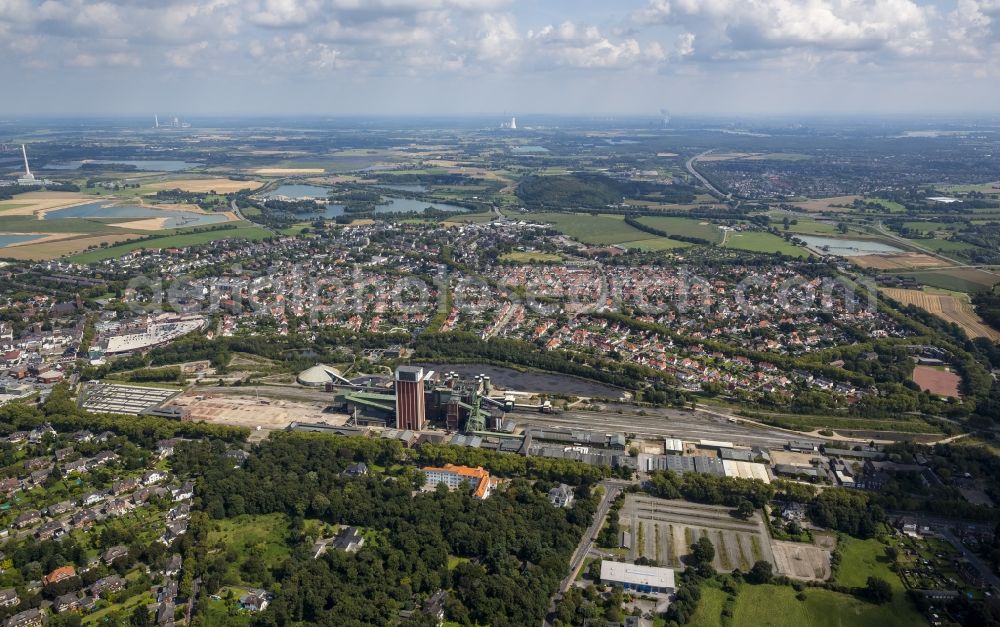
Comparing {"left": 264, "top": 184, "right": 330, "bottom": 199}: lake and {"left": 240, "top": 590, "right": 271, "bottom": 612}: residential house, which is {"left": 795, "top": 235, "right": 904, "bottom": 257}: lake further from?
{"left": 264, "top": 184, "right": 330, "bottom": 199}: lake

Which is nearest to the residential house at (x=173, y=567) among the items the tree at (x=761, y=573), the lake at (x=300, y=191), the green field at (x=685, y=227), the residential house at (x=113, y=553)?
the residential house at (x=113, y=553)

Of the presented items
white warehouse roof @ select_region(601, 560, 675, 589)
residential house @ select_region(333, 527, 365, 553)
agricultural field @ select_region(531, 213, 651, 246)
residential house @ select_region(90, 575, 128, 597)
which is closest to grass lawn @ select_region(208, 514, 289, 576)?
residential house @ select_region(333, 527, 365, 553)

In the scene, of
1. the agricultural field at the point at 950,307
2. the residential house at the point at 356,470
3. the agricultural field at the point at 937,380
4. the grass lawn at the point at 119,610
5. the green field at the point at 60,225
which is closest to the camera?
the grass lawn at the point at 119,610

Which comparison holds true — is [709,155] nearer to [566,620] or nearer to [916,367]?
[916,367]

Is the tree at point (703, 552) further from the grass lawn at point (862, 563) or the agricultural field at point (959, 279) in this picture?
the agricultural field at point (959, 279)

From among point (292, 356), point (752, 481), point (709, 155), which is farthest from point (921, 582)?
point (709, 155)

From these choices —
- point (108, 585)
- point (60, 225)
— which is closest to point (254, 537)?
point (108, 585)
